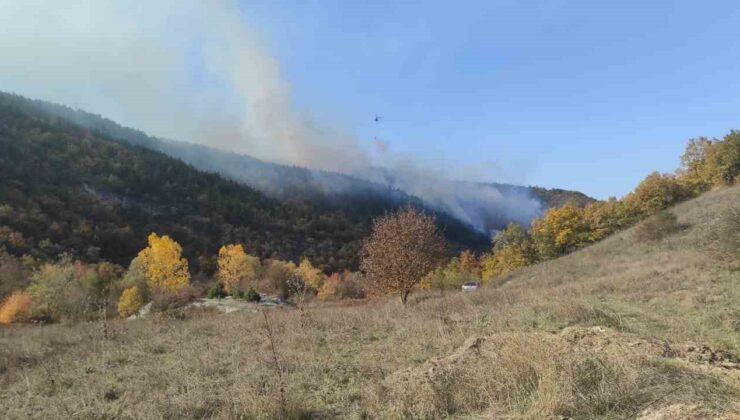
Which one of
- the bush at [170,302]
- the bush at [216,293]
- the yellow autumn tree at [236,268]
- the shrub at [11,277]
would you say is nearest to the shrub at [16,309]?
the shrub at [11,277]

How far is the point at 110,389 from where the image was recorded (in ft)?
26.1

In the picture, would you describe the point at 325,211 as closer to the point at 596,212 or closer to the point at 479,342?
the point at 596,212

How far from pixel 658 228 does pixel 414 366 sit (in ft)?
141

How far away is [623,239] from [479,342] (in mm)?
45978

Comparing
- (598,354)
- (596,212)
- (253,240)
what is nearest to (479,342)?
(598,354)

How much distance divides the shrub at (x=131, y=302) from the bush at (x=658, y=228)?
54151mm

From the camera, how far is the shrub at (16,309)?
171ft

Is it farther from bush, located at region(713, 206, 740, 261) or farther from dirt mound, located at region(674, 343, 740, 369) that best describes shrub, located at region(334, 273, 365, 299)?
dirt mound, located at region(674, 343, 740, 369)

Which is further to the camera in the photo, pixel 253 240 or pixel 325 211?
pixel 325 211

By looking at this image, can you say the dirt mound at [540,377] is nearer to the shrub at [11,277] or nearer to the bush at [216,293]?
the bush at [216,293]

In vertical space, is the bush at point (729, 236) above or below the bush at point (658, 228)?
below

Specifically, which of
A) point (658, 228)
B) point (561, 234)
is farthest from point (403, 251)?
point (561, 234)

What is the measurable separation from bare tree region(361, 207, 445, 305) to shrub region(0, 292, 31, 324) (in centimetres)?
4906

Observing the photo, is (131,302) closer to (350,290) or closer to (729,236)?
(350,290)
